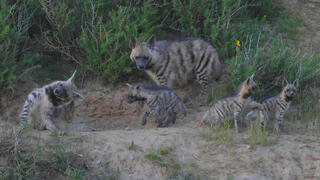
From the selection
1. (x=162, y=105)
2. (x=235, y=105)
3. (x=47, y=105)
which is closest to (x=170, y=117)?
(x=162, y=105)

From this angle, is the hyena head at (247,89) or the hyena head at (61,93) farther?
the hyena head at (247,89)

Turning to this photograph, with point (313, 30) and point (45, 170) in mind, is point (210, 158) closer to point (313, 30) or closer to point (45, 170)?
point (45, 170)

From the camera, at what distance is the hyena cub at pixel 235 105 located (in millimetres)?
6505

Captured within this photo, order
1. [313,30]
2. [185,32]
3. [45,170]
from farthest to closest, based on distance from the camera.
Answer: [313,30], [185,32], [45,170]

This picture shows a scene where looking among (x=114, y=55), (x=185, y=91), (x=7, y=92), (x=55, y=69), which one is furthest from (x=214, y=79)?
(x=7, y=92)

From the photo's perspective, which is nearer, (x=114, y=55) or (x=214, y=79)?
(x=114, y=55)

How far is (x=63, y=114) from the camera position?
641cm

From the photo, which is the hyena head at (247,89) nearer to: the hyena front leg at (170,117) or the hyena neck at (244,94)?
the hyena neck at (244,94)

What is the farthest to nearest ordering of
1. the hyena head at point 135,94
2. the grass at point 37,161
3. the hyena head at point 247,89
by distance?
the hyena head at point 135,94, the hyena head at point 247,89, the grass at point 37,161

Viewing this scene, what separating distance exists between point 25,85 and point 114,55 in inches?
58.5

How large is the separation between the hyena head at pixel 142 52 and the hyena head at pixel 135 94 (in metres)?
0.35

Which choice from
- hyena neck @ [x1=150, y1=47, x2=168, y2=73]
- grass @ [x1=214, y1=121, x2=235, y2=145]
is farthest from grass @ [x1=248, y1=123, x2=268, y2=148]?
hyena neck @ [x1=150, y1=47, x2=168, y2=73]

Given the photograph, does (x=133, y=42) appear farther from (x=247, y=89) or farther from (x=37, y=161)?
(x=37, y=161)

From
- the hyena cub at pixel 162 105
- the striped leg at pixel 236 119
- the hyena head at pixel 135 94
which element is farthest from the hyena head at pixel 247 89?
the hyena head at pixel 135 94
